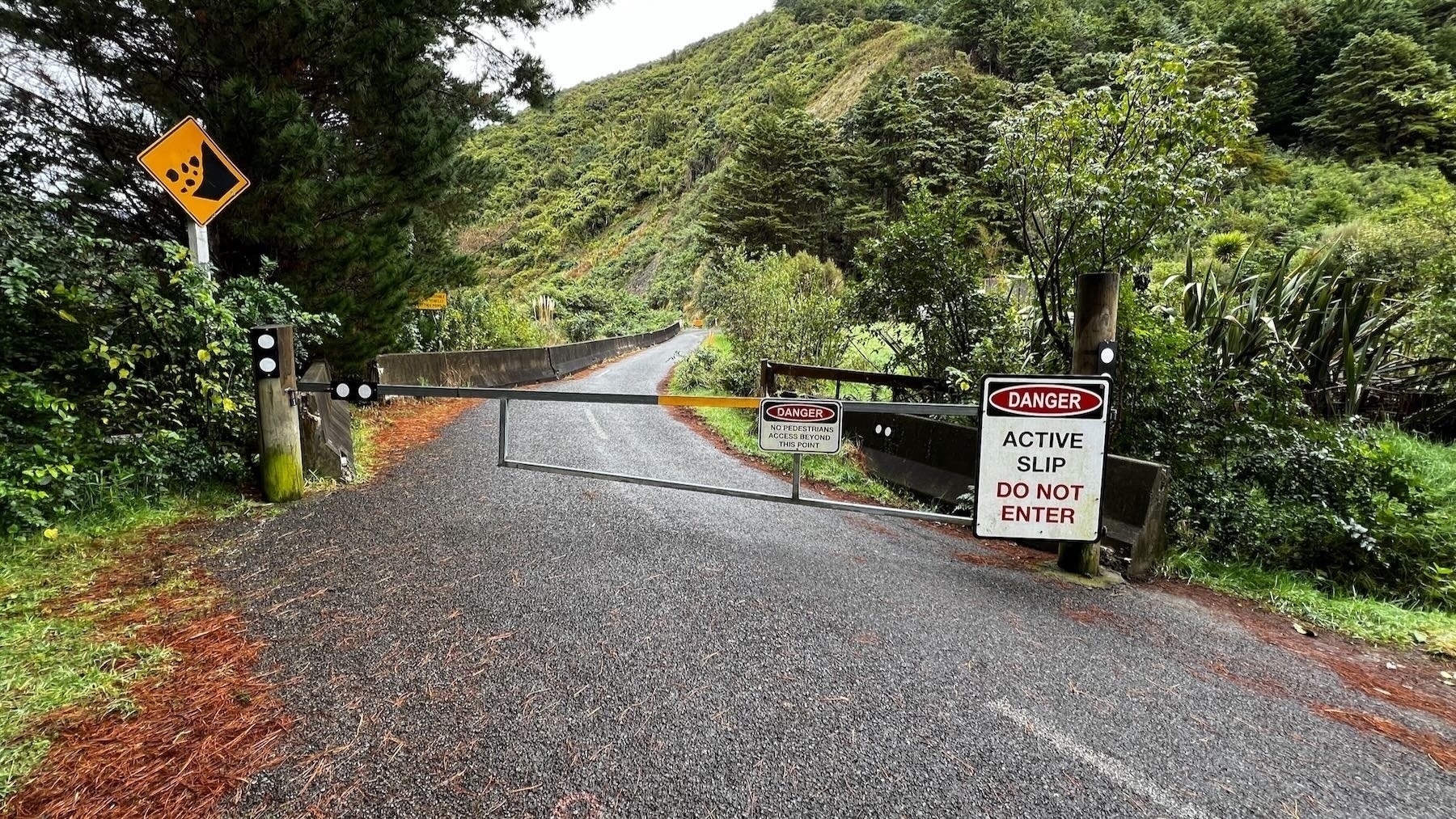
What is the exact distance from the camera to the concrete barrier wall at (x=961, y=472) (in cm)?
424

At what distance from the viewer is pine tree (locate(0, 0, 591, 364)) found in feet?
17.1

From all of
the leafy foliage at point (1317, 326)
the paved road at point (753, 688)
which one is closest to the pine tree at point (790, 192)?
the leafy foliage at point (1317, 326)

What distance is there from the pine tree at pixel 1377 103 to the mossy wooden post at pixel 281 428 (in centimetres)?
5226

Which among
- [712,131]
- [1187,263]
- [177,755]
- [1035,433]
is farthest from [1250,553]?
[712,131]

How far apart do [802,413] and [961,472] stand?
2255 millimetres

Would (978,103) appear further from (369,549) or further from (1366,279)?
(369,549)

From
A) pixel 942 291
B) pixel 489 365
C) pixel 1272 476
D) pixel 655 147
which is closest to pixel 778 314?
pixel 942 291

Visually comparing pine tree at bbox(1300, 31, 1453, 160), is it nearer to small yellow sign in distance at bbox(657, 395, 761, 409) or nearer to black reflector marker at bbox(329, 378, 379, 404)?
small yellow sign in distance at bbox(657, 395, 761, 409)

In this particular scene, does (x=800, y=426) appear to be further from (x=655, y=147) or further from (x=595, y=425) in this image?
(x=655, y=147)

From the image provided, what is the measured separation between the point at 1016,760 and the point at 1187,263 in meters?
6.34

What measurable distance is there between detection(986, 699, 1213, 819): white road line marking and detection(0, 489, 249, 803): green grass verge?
336cm

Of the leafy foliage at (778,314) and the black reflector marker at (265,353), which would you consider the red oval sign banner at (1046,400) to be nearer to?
the leafy foliage at (778,314)

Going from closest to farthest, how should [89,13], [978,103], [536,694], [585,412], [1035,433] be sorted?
[536,694] < [1035,433] < [89,13] < [585,412] < [978,103]

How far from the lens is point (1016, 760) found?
2.18 m
